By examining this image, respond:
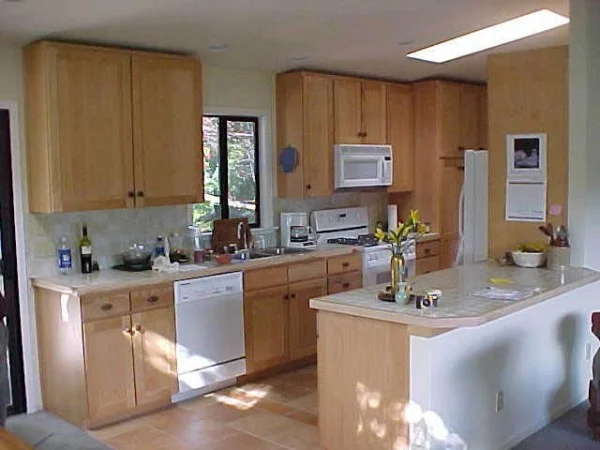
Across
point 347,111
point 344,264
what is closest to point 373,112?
point 347,111

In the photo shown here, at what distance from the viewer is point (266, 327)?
16.8 ft

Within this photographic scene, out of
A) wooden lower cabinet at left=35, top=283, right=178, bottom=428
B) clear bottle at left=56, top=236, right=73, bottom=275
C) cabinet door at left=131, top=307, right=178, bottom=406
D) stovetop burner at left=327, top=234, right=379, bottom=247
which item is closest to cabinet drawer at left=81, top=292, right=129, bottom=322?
wooden lower cabinet at left=35, top=283, right=178, bottom=428

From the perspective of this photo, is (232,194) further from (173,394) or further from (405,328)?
(405,328)

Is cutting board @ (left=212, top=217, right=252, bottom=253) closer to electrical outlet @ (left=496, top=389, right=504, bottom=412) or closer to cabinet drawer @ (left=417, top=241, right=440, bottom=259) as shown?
cabinet drawer @ (left=417, top=241, right=440, bottom=259)

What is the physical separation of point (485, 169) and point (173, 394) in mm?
2801

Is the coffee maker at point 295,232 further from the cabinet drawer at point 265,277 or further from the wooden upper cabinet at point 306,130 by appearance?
the cabinet drawer at point 265,277

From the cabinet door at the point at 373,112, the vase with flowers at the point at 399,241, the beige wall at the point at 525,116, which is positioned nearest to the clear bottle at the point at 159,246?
the vase with flowers at the point at 399,241

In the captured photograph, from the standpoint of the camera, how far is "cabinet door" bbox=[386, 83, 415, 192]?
6.50 m

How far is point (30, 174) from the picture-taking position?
4.41 m

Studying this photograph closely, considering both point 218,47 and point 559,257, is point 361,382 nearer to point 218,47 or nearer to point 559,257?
point 559,257

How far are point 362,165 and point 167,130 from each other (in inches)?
78.8


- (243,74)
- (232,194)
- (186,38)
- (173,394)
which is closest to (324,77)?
(243,74)

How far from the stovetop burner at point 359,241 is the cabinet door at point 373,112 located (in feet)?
2.85

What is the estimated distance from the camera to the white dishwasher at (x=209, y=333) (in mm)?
4562
